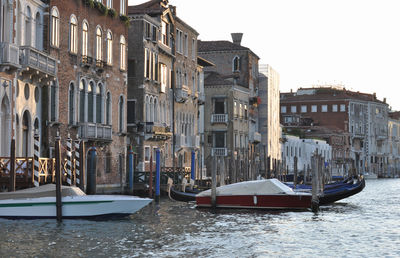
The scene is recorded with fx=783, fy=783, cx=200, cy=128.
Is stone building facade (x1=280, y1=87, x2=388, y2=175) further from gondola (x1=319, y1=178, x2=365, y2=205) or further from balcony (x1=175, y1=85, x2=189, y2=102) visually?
gondola (x1=319, y1=178, x2=365, y2=205)

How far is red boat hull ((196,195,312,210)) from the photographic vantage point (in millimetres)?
26031

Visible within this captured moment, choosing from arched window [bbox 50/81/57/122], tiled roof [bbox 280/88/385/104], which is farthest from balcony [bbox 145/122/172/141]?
tiled roof [bbox 280/88/385/104]

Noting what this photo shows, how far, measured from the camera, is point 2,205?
66.0ft

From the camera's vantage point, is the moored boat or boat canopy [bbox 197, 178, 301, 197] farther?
boat canopy [bbox 197, 178, 301, 197]

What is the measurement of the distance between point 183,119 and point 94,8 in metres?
12.7

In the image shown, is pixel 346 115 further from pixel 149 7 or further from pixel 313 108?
pixel 149 7

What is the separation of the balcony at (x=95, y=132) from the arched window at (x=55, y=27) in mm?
3372

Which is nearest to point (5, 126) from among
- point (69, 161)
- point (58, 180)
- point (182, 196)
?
point (69, 161)

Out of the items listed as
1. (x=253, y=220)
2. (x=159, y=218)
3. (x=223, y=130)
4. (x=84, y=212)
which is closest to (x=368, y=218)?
(x=253, y=220)

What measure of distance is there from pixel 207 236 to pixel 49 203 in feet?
14.5

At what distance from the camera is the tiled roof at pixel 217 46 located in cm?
5328

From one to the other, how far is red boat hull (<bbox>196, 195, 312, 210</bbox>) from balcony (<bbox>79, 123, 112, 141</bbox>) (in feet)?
18.0

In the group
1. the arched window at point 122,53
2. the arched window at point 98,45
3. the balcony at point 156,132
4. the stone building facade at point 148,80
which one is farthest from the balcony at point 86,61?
the balcony at point 156,132

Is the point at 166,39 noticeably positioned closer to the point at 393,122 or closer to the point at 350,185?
the point at 350,185
